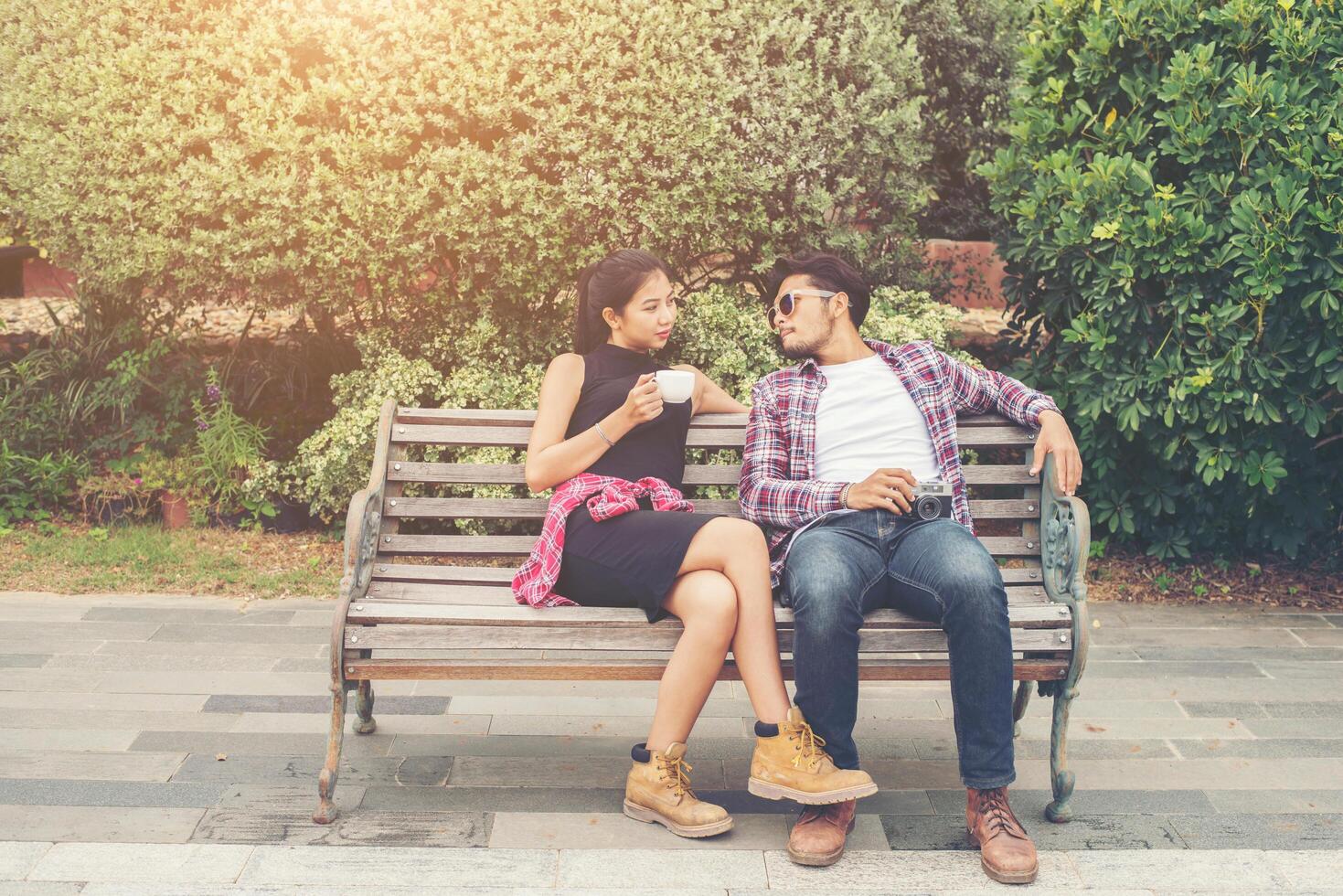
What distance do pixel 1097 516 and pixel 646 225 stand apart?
2448mm

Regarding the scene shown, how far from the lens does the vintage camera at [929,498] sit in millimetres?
3611

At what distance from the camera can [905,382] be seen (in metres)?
3.95

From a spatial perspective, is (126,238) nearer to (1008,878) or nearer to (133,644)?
(133,644)

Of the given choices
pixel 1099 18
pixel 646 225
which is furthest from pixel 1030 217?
pixel 646 225

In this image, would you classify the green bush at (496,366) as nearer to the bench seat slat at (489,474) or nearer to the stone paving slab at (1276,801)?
the bench seat slat at (489,474)

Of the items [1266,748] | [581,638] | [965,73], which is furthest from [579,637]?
[965,73]

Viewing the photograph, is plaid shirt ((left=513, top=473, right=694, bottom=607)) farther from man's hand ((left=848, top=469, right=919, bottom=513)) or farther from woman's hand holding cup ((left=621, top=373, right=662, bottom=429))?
man's hand ((left=848, top=469, right=919, bottom=513))

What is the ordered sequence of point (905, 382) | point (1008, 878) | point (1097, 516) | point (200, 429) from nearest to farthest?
point (1008, 878) → point (905, 382) → point (1097, 516) → point (200, 429)

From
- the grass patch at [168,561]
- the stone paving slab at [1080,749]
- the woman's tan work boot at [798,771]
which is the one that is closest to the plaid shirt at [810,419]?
the woman's tan work boot at [798,771]

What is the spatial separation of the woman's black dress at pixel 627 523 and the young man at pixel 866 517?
27 centimetres

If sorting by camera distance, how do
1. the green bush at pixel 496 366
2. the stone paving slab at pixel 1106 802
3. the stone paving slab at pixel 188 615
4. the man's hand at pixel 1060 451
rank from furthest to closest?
the green bush at pixel 496 366
the stone paving slab at pixel 188 615
the man's hand at pixel 1060 451
the stone paving slab at pixel 1106 802

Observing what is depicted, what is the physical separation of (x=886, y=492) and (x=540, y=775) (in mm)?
1333

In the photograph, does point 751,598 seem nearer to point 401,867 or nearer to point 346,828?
point 401,867

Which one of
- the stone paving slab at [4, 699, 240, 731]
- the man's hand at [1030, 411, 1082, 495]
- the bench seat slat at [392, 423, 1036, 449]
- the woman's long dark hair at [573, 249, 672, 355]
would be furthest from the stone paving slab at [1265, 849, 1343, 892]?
the stone paving slab at [4, 699, 240, 731]
